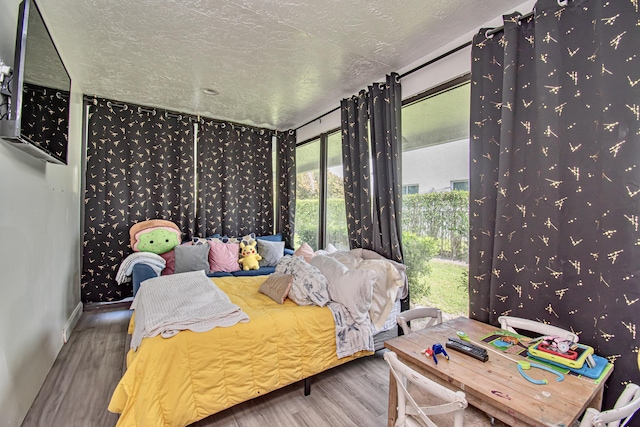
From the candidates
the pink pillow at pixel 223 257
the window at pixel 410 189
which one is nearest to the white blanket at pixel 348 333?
the window at pixel 410 189

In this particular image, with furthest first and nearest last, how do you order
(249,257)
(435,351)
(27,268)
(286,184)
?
(286,184)
(249,257)
(27,268)
(435,351)

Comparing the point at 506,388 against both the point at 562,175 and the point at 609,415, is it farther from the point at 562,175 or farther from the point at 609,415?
the point at 562,175

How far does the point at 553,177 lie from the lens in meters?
1.59

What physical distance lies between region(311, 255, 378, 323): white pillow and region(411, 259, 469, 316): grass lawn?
63cm

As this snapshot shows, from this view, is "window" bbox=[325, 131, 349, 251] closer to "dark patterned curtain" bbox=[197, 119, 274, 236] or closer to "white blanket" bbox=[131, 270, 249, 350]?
"dark patterned curtain" bbox=[197, 119, 274, 236]

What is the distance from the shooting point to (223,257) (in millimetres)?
3682

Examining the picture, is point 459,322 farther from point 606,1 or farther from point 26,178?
point 26,178

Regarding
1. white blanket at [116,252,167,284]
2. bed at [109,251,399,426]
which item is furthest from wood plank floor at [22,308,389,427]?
white blanket at [116,252,167,284]

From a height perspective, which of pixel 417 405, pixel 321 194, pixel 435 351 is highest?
pixel 321 194

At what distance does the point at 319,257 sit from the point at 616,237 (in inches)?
74.8

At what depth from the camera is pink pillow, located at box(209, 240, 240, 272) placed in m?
3.65

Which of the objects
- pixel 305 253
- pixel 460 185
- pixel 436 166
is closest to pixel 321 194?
pixel 305 253

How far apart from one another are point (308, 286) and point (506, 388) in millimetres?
1351

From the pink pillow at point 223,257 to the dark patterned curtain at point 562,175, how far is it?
281cm
